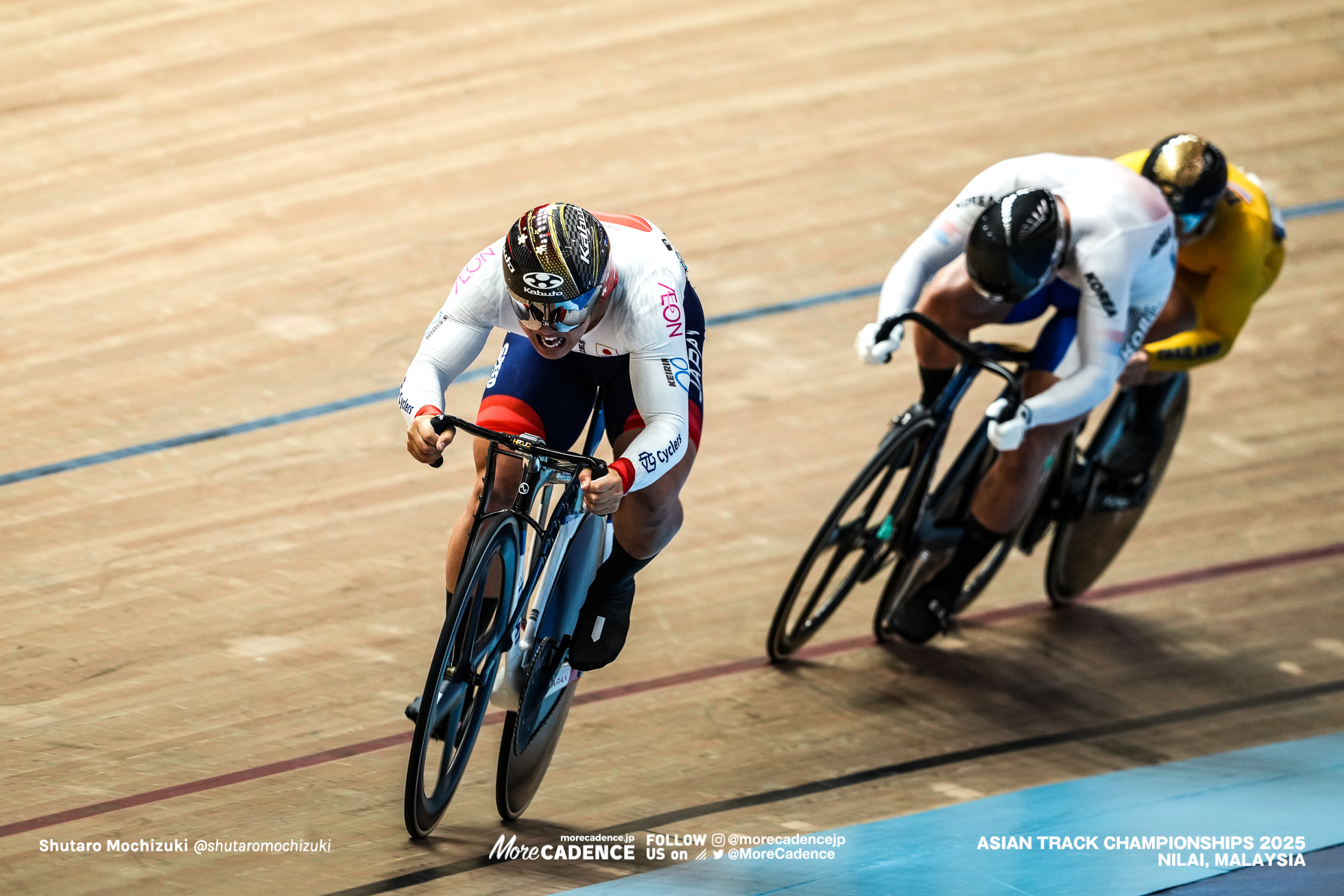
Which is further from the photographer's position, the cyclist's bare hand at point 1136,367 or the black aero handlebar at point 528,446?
the cyclist's bare hand at point 1136,367

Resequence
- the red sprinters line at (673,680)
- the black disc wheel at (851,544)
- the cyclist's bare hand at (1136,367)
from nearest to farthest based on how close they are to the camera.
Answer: the red sprinters line at (673,680) < the black disc wheel at (851,544) < the cyclist's bare hand at (1136,367)

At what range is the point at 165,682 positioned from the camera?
370cm

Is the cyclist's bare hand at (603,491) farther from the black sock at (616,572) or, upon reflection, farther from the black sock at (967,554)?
the black sock at (967,554)

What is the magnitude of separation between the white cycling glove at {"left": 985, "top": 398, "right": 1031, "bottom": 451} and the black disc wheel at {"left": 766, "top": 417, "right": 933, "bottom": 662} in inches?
12.8

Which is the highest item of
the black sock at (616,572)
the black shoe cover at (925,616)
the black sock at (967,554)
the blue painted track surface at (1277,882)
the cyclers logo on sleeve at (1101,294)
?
the cyclers logo on sleeve at (1101,294)

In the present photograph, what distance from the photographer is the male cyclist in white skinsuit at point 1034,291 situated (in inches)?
138

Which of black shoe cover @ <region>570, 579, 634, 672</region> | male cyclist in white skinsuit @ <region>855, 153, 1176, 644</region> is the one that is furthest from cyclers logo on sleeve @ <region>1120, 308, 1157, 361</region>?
black shoe cover @ <region>570, 579, 634, 672</region>

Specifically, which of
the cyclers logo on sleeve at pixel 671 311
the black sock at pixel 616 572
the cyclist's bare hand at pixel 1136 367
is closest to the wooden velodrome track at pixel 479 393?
the black sock at pixel 616 572

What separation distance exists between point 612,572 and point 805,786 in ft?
2.54

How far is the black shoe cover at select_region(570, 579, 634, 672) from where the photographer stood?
3273 millimetres

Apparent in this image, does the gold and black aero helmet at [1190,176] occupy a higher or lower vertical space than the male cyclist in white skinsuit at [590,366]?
higher

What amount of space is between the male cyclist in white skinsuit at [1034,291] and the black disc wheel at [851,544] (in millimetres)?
157

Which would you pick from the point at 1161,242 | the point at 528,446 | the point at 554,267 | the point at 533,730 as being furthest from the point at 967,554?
the point at 554,267

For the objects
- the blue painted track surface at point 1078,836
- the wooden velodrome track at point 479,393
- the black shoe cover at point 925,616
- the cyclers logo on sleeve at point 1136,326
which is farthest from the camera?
the black shoe cover at point 925,616
